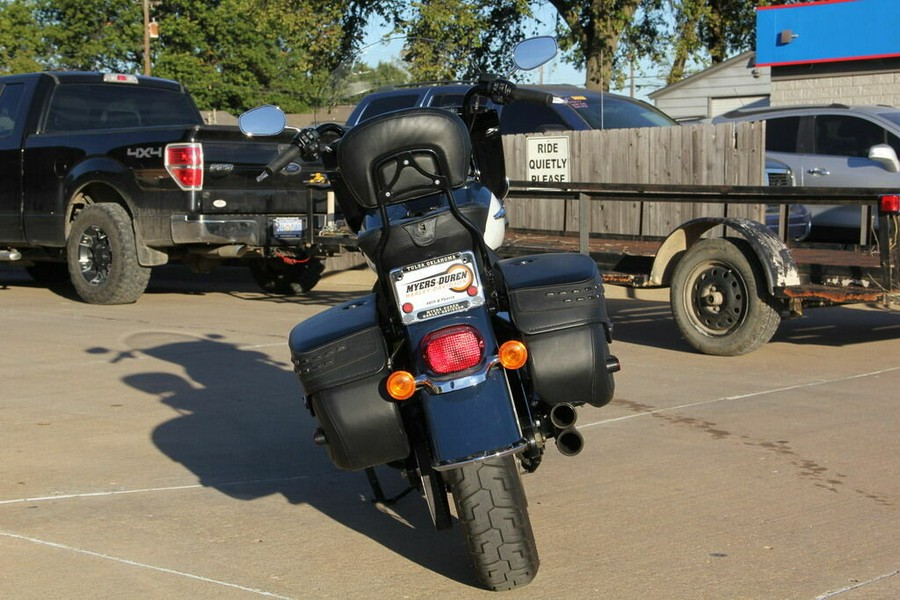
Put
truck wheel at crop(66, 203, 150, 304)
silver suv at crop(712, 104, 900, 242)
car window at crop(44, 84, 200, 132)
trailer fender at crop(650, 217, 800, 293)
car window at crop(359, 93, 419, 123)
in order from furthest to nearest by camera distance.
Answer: car window at crop(359, 93, 419, 123) < silver suv at crop(712, 104, 900, 242) < car window at crop(44, 84, 200, 132) < truck wheel at crop(66, 203, 150, 304) < trailer fender at crop(650, 217, 800, 293)

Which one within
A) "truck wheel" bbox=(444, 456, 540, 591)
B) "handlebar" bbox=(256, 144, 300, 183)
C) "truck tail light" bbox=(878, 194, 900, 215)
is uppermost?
"handlebar" bbox=(256, 144, 300, 183)

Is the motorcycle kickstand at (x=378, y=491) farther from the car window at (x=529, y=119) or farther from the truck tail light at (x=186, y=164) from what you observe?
the car window at (x=529, y=119)

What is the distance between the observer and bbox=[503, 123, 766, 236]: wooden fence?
12.4 m

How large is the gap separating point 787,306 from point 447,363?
5.38 metres

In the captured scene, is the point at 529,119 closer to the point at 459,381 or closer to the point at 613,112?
the point at 613,112

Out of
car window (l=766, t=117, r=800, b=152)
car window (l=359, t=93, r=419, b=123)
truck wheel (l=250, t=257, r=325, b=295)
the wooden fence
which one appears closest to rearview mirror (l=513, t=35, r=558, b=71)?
the wooden fence

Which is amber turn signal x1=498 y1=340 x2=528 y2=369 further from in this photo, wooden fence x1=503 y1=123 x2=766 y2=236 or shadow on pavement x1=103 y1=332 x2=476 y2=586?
wooden fence x1=503 y1=123 x2=766 y2=236

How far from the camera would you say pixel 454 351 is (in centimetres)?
410

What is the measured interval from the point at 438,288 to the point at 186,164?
7937 mm

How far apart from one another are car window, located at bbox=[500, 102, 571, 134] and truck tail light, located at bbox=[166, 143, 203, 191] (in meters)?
4.20

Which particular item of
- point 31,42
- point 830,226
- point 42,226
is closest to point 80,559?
point 42,226

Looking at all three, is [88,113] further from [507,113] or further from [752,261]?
[752,261]

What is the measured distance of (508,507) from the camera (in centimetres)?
410

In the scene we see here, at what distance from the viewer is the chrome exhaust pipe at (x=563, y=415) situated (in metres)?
4.39
